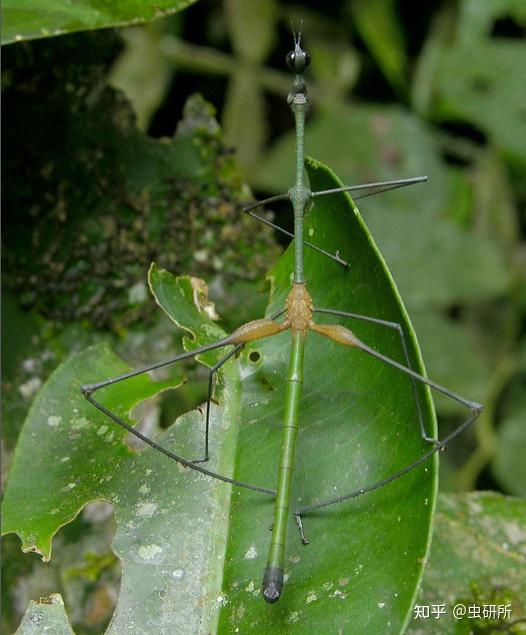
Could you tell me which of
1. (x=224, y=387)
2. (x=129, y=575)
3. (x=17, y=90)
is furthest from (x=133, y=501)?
(x=17, y=90)

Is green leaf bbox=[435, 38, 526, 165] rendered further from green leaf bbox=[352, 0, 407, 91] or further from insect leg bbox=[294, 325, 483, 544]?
insect leg bbox=[294, 325, 483, 544]

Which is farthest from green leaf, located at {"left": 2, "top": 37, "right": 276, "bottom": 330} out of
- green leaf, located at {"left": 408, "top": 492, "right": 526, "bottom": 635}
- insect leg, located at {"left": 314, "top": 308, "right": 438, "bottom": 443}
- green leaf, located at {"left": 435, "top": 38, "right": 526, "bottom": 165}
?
green leaf, located at {"left": 435, "top": 38, "right": 526, "bottom": 165}

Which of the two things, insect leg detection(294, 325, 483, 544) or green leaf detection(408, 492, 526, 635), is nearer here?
insect leg detection(294, 325, 483, 544)

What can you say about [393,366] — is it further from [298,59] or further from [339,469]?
[298,59]

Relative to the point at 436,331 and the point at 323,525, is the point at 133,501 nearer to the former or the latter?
the point at 323,525

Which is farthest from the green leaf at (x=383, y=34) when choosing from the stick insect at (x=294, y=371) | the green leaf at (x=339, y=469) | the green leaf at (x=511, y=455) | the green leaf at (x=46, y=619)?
the green leaf at (x=46, y=619)

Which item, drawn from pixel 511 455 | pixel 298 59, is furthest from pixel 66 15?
pixel 511 455
